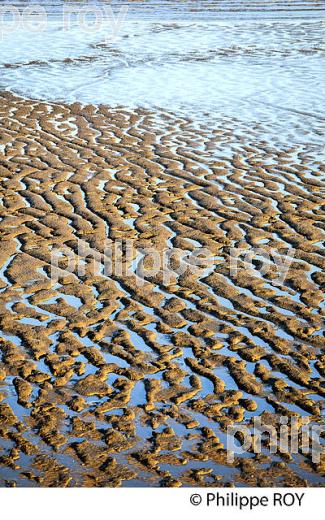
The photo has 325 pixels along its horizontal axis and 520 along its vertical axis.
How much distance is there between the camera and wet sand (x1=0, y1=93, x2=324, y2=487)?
4594 millimetres

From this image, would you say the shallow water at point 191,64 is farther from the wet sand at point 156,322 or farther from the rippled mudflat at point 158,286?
the wet sand at point 156,322

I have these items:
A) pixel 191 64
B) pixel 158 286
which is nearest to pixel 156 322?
pixel 158 286

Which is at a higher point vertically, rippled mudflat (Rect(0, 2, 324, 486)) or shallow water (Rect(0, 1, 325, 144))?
rippled mudflat (Rect(0, 2, 324, 486))

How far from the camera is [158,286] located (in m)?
6.73

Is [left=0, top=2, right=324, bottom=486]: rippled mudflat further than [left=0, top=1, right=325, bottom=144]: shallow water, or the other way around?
[left=0, top=1, right=325, bottom=144]: shallow water

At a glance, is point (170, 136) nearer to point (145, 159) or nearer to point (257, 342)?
point (145, 159)

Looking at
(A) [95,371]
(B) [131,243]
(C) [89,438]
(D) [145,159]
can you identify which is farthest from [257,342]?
(D) [145,159]

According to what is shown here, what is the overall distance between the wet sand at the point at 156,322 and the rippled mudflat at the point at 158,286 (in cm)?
1

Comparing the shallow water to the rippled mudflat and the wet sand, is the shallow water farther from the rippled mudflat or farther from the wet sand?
the wet sand

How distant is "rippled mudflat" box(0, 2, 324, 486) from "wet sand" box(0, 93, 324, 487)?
0.05ft

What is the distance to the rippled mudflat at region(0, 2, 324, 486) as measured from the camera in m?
4.68

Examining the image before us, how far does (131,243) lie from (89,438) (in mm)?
3053

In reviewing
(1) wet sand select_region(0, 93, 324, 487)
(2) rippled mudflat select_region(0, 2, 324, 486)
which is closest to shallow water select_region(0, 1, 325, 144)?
(2) rippled mudflat select_region(0, 2, 324, 486)

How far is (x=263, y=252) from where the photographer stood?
7.38 meters
